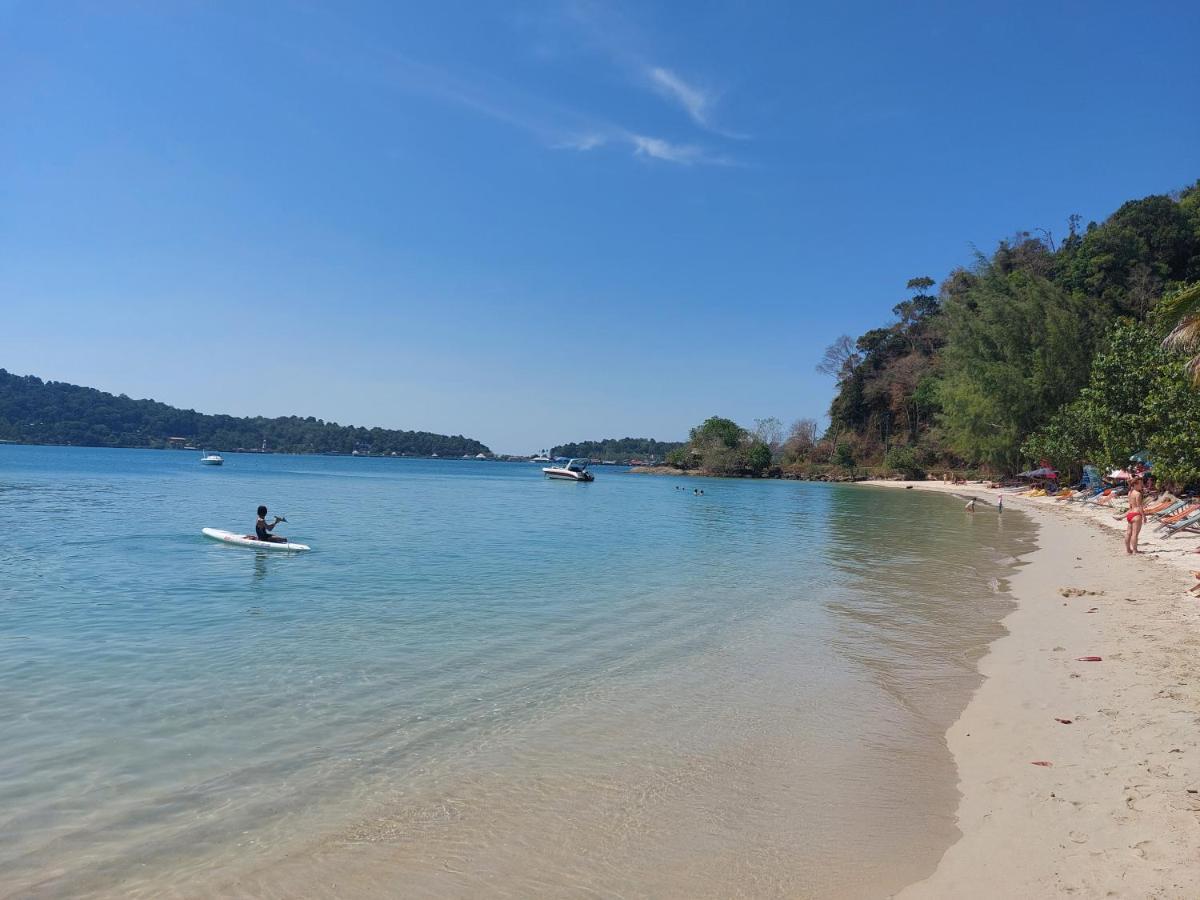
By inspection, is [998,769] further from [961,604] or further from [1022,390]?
[1022,390]

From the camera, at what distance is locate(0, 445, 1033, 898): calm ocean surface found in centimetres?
425

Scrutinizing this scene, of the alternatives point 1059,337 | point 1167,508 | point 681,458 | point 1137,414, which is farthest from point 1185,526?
point 681,458

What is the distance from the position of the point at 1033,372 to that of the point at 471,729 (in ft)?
180

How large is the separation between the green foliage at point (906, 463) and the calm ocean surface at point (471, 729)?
67560mm

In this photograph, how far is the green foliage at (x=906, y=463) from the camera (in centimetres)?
7750

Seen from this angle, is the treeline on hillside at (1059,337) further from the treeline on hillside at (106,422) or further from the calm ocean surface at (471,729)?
the treeline on hillside at (106,422)

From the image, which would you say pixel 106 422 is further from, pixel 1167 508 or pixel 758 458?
pixel 1167 508

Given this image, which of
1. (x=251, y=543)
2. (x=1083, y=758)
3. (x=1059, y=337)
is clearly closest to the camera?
(x=1083, y=758)

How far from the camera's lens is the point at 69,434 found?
13900 centimetres

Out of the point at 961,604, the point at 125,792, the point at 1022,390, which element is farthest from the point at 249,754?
the point at 1022,390

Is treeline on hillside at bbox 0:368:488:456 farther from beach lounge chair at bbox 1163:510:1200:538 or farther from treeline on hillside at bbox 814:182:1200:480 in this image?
beach lounge chair at bbox 1163:510:1200:538

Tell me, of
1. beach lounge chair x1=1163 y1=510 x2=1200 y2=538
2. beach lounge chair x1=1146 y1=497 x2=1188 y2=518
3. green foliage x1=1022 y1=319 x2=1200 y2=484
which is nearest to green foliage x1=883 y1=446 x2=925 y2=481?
green foliage x1=1022 y1=319 x2=1200 y2=484

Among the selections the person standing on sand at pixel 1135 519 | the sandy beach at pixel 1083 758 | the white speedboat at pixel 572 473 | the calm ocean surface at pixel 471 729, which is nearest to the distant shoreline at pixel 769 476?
the white speedboat at pixel 572 473

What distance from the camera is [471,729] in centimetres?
642
